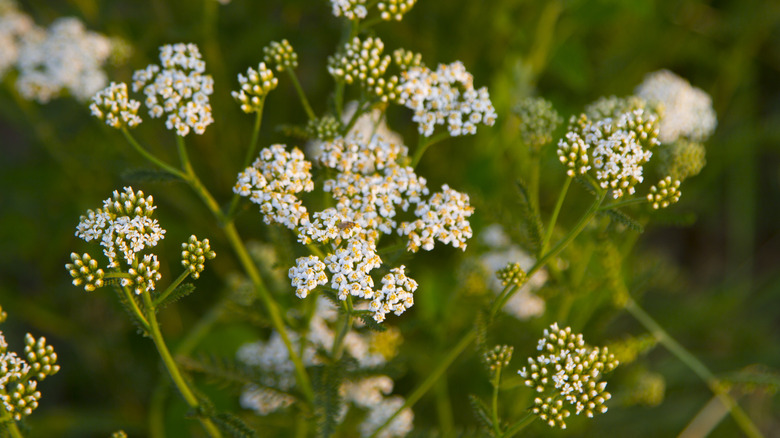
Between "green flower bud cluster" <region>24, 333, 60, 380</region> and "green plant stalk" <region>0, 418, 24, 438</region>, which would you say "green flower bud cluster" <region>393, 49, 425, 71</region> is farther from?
"green plant stalk" <region>0, 418, 24, 438</region>

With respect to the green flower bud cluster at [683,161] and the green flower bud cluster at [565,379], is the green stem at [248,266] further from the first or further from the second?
the green flower bud cluster at [683,161]

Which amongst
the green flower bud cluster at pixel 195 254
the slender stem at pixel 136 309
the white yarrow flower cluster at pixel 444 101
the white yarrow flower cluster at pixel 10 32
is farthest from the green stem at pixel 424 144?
the white yarrow flower cluster at pixel 10 32

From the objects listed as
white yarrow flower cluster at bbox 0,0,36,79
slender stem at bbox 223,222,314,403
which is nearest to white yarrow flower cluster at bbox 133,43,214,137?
slender stem at bbox 223,222,314,403

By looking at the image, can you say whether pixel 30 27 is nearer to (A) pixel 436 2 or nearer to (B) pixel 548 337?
(A) pixel 436 2

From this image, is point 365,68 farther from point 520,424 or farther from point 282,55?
point 520,424

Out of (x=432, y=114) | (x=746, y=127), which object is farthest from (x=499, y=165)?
(x=746, y=127)

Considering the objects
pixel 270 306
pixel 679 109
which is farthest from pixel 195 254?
pixel 679 109

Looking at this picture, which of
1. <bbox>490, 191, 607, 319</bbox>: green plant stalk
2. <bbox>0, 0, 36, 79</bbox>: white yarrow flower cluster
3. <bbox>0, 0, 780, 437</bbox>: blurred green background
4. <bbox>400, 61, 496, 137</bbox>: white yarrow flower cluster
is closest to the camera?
<bbox>490, 191, 607, 319</bbox>: green plant stalk
